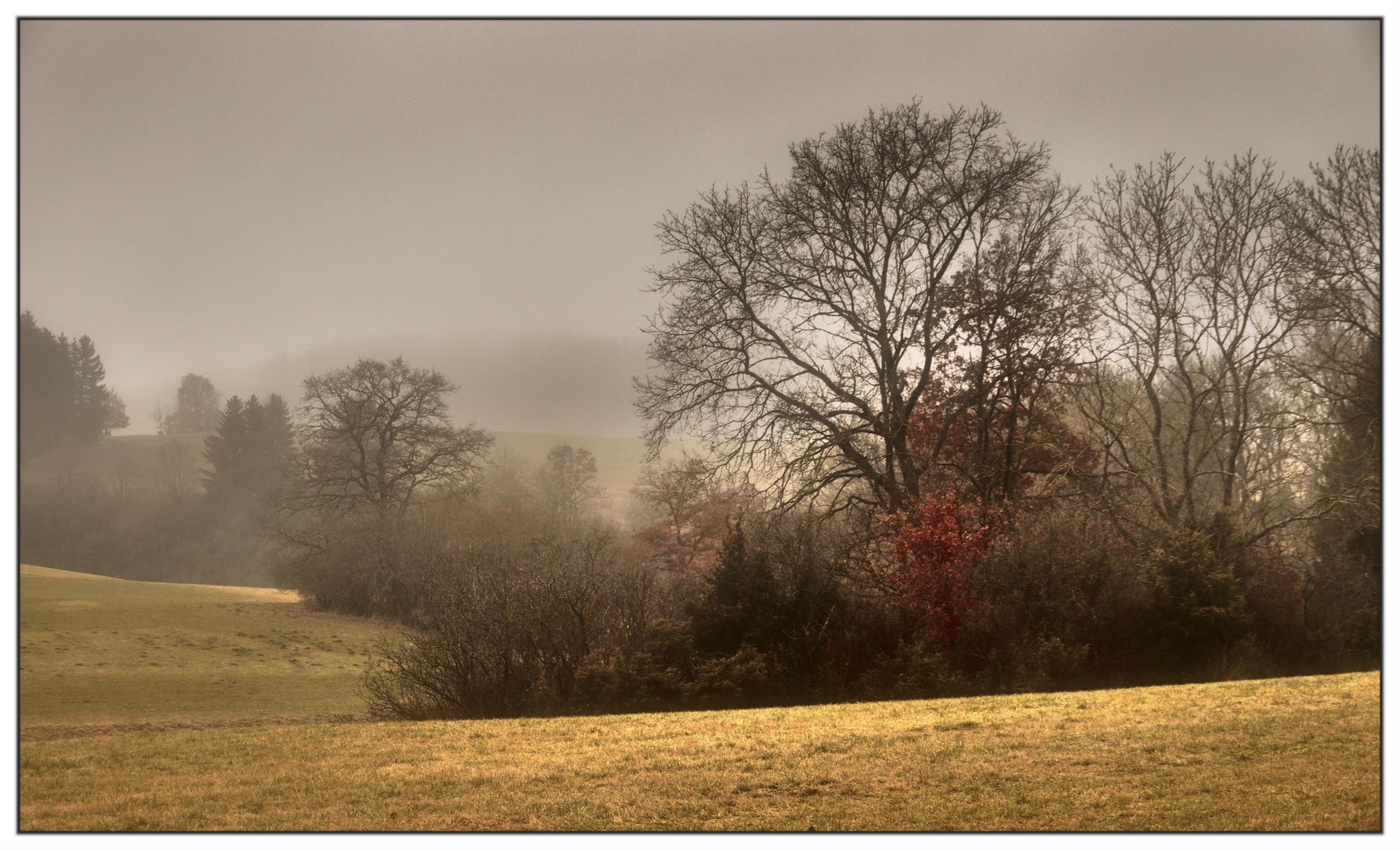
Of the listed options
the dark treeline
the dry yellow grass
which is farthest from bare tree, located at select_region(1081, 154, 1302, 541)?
the dark treeline

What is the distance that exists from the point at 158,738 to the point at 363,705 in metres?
9.25

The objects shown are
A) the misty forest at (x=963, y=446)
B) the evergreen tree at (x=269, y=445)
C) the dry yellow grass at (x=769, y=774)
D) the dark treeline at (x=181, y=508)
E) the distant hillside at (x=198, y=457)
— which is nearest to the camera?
the dry yellow grass at (x=769, y=774)

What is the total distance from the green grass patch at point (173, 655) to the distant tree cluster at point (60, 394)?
5.29 m

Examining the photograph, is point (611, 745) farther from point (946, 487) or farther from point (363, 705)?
point (363, 705)

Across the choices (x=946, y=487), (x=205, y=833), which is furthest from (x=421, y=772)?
(x=946, y=487)

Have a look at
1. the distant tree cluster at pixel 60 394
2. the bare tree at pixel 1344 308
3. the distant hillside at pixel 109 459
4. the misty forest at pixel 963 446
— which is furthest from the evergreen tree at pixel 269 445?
the bare tree at pixel 1344 308

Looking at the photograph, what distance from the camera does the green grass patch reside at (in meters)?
18.1

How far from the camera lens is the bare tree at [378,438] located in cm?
3347

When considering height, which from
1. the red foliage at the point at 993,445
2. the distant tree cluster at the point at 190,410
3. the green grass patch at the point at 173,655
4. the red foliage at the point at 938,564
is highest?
the distant tree cluster at the point at 190,410

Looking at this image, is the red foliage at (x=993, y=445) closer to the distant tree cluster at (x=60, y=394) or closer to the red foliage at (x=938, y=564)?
the red foliage at (x=938, y=564)

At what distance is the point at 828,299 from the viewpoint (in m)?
18.6

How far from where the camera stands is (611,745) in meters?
9.41

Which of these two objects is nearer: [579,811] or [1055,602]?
[579,811]

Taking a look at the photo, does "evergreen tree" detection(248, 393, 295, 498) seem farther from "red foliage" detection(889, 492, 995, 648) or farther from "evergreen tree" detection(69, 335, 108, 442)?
"red foliage" detection(889, 492, 995, 648)
